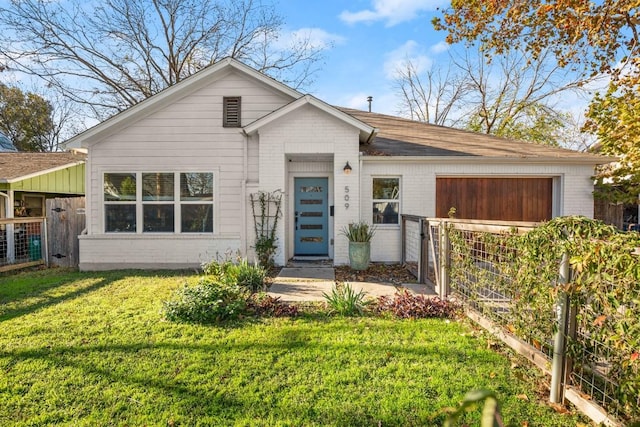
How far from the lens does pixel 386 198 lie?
8.60 meters

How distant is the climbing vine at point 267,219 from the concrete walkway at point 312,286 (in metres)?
0.66

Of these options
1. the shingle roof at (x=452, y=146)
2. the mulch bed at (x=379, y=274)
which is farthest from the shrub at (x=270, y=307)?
the shingle roof at (x=452, y=146)

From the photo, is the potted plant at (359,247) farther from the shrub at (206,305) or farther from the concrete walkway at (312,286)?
the shrub at (206,305)

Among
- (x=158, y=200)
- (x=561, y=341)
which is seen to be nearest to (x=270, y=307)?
(x=561, y=341)

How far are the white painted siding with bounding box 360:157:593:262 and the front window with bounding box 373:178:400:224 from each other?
0.46 feet

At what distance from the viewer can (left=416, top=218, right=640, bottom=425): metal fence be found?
2.61 metres

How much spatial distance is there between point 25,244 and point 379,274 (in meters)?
9.47

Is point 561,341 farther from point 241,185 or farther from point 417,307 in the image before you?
point 241,185

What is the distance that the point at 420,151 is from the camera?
29.1ft

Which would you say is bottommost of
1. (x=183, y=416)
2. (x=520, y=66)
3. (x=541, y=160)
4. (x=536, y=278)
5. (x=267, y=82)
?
(x=183, y=416)

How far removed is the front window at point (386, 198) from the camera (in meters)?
8.59

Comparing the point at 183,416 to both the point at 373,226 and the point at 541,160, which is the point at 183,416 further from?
the point at 541,160

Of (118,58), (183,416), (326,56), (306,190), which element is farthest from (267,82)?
(118,58)

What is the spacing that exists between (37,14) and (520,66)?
83.7 ft
